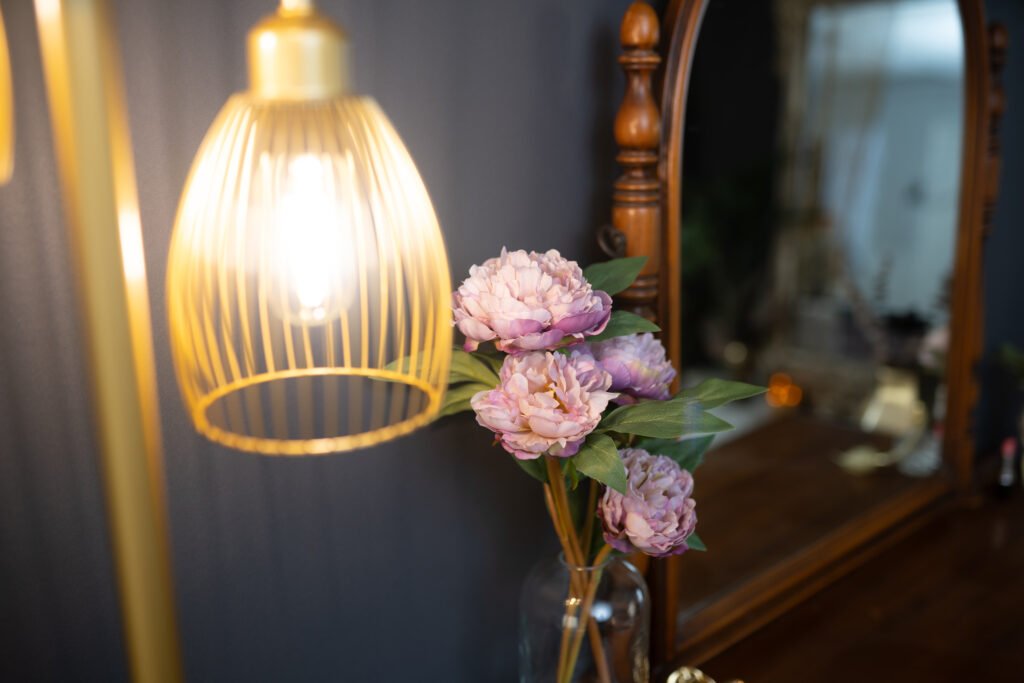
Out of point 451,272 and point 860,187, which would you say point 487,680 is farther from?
point 860,187

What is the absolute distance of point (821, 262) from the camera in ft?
6.09

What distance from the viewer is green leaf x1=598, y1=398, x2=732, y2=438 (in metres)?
0.74

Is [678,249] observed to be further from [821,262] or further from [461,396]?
[821,262]

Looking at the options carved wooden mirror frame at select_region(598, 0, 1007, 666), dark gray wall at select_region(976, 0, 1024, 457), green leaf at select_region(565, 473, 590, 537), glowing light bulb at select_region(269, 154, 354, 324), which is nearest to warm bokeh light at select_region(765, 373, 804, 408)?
carved wooden mirror frame at select_region(598, 0, 1007, 666)

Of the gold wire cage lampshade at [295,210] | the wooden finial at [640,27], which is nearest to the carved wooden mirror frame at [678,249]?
the wooden finial at [640,27]

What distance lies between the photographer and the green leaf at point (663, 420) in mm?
742

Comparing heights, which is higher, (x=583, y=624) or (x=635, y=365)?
(x=635, y=365)

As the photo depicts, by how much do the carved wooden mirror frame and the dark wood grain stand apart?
0.10 feet

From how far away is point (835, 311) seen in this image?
5.95 ft

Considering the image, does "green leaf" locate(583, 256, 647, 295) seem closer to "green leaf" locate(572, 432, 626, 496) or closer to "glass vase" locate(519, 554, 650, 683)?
"green leaf" locate(572, 432, 626, 496)

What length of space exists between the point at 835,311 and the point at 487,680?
3.73ft

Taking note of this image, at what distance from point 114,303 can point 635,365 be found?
1.80ft

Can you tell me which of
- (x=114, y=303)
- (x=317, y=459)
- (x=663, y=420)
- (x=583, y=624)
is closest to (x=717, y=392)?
(x=663, y=420)

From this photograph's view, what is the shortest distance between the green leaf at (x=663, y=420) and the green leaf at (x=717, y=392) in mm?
15
